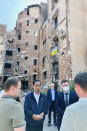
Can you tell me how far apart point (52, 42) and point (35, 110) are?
1226 cm

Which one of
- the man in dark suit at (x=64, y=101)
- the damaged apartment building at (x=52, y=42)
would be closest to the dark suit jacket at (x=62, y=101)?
the man in dark suit at (x=64, y=101)

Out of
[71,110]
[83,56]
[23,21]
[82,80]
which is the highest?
[23,21]

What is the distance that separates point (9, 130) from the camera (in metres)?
1.35

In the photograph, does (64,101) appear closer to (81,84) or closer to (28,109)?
(28,109)

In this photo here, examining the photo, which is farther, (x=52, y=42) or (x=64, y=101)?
(x=52, y=42)

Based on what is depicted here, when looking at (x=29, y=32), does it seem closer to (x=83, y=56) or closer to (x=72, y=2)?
(x=72, y=2)

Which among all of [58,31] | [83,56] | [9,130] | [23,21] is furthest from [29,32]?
[9,130]

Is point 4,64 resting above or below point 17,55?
below

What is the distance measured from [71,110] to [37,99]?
1957 mm

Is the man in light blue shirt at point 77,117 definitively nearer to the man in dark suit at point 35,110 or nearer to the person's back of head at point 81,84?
the person's back of head at point 81,84

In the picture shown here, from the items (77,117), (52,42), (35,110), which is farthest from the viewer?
Answer: (52,42)

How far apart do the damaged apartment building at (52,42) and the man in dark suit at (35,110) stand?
24.1ft

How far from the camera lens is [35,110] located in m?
2.88

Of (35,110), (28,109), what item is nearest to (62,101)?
(35,110)
